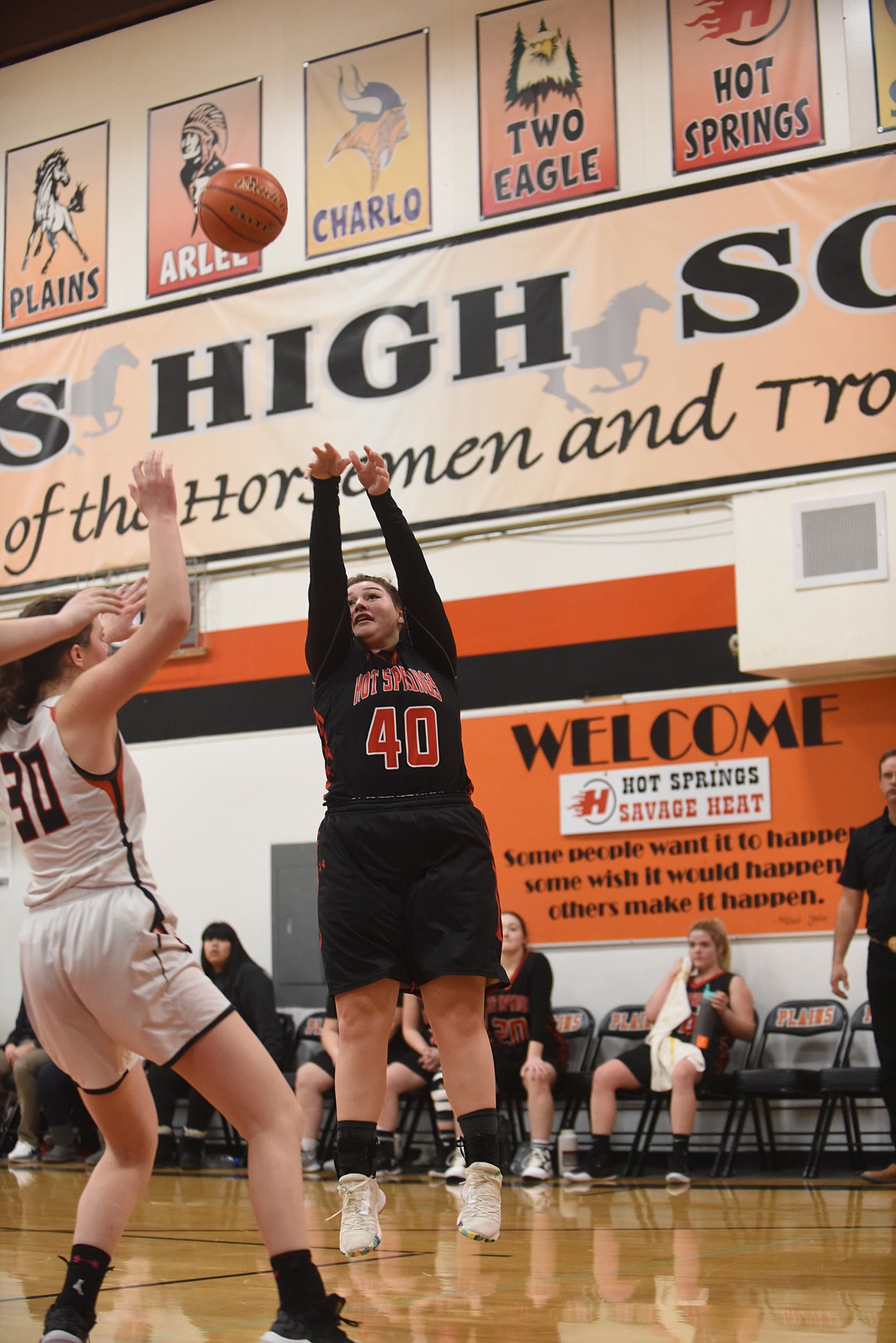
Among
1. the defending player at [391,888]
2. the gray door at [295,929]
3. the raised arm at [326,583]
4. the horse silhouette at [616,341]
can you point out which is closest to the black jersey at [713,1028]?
the gray door at [295,929]

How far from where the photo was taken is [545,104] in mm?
9719

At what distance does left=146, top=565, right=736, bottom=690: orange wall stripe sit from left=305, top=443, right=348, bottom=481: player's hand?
5093 millimetres

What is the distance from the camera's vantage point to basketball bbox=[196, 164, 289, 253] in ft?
21.2

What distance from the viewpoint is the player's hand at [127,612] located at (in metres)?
3.15

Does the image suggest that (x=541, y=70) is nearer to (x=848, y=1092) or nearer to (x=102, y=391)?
(x=102, y=391)

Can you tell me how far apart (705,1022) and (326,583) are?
4.61m

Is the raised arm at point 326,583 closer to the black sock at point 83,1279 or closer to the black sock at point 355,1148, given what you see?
the black sock at point 355,1148

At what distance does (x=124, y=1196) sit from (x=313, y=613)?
5.52 feet

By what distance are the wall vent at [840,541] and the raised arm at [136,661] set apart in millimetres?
5582

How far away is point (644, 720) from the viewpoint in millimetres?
8812

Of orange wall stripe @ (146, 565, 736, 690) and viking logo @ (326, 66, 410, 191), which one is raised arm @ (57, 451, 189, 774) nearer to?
orange wall stripe @ (146, 565, 736, 690)

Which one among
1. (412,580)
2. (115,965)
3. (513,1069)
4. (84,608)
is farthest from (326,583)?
(513,1069)

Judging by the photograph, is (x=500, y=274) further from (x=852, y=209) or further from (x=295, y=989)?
(x=295, y=989)

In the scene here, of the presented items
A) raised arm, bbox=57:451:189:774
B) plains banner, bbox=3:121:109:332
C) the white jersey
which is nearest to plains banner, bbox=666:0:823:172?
plains banner, bbox=3:121:109:332
